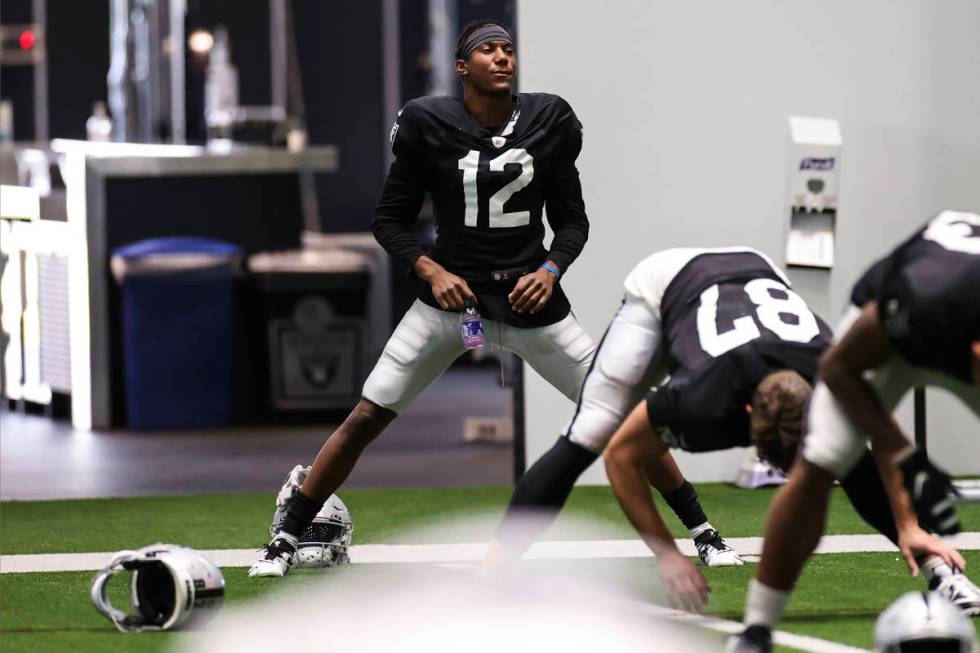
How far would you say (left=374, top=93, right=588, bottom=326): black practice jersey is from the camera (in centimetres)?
581

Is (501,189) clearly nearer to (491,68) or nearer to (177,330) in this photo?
(491,68)

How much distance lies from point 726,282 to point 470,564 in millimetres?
1797

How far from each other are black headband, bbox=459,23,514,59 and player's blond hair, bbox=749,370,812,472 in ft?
6.50

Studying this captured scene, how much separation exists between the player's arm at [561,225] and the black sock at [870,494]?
1275 mm

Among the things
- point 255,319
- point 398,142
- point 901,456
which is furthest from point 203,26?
point 901,456

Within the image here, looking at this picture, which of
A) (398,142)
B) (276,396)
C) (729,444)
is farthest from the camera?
(276,396)

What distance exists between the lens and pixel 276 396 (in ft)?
40.0

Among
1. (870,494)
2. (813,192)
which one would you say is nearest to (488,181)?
(870,494)

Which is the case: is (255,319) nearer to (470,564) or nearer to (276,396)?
(276,396)

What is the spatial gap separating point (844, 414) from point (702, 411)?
0.60 meters

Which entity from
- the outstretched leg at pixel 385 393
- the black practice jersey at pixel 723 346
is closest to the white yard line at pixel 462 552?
the outstretched leg at pixel 385 393

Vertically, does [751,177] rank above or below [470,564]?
above

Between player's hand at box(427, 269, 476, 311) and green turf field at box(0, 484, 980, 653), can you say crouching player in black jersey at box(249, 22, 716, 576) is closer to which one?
player's hand at box(427, 269, 476, 311)

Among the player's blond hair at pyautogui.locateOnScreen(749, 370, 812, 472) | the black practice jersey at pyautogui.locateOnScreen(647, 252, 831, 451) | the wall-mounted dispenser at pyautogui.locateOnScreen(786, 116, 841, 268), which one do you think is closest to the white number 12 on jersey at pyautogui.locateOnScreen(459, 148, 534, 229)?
the black practice jersey at pyautogui.locateOnScreen(647, 252, 831, 451)
